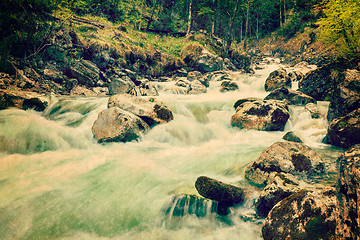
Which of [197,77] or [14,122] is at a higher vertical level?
[197,77]

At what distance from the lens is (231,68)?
74.8ft

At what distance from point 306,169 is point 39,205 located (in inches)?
236

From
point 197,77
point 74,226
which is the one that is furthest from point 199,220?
point 197,77

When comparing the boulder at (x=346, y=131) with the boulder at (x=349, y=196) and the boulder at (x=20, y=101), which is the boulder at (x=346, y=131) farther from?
the boulder at (x=20, y=101)

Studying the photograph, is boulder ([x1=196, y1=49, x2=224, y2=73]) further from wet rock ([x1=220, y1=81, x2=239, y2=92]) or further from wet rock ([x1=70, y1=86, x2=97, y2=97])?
wet rock ([x1=70, y1=86, x2=97, y2=97])

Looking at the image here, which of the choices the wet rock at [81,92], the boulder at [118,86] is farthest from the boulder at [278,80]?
the wet rock at [81,92]

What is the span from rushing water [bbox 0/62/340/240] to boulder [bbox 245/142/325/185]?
0.32 metres

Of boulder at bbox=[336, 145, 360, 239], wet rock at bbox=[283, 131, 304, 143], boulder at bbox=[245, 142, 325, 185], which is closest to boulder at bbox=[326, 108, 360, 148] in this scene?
wet rock at bbox=[283, 131, 304, 143]

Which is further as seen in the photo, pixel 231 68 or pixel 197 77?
pixel 231 68

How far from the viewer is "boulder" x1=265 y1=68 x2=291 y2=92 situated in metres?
13.8

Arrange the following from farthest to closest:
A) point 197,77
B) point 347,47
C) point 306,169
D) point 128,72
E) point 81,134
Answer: point 197,77, point 128,72, point 347,47, point 81,134, point 306,169

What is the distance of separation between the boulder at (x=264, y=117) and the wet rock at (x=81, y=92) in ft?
31.7

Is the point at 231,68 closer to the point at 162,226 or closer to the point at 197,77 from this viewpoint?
the point at 197,77

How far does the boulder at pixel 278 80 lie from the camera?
13836 mm
